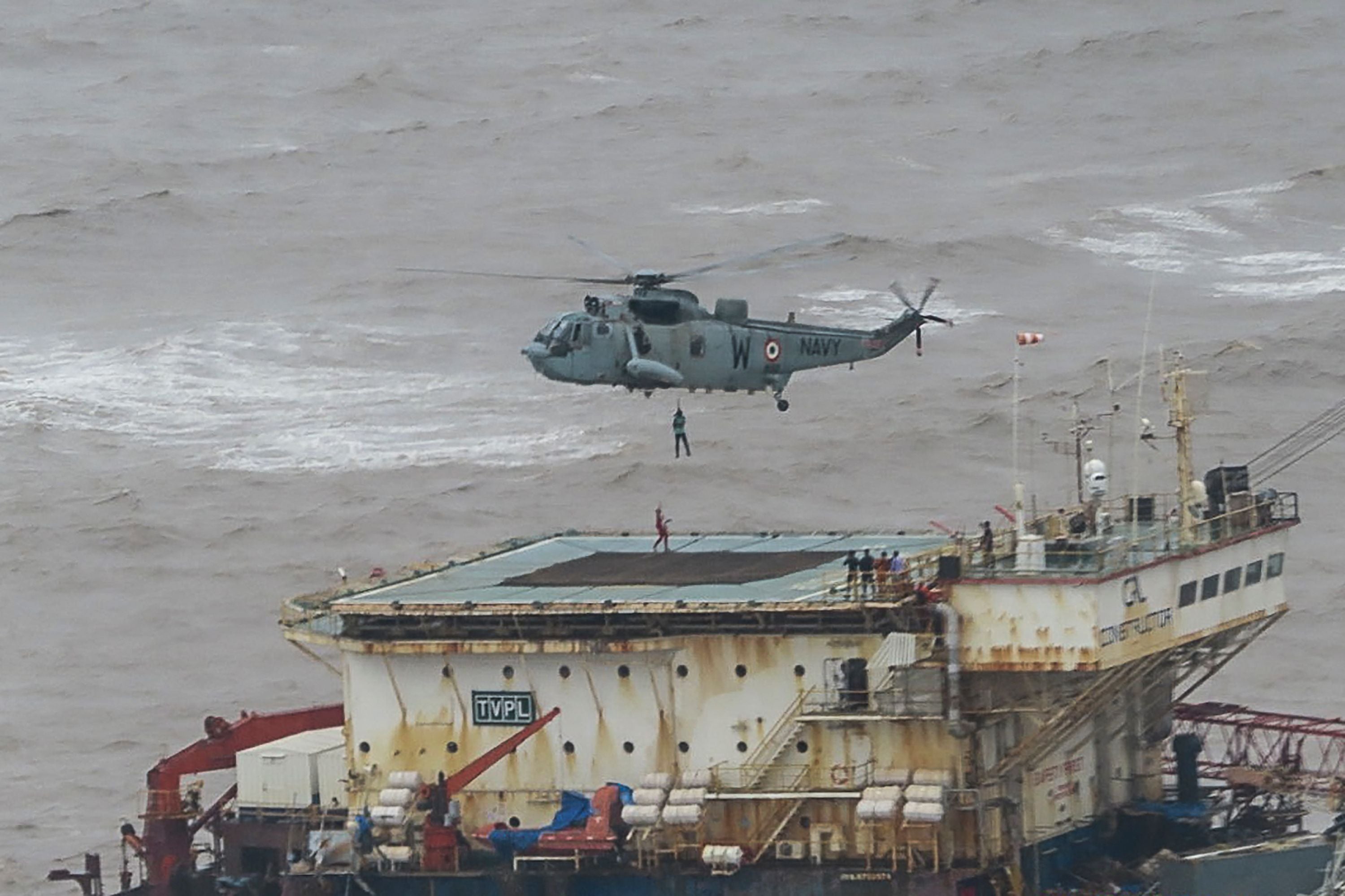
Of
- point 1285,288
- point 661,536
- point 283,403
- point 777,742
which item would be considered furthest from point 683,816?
point 1285,288

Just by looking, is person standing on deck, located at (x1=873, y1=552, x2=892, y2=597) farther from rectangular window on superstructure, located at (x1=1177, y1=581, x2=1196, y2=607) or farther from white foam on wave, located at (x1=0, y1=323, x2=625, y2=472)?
white foam on wave, located at (x1=0, y1=323, x2=625, y2=472)

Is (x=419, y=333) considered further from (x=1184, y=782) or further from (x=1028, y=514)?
(x=1184, y=782)

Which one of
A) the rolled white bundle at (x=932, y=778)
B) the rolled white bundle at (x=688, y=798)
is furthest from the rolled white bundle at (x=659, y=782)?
the rolled white bundle at (x=932, y=778)

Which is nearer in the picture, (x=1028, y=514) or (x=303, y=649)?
(x=303, y=649)

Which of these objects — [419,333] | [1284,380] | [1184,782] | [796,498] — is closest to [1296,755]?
[1184,782]

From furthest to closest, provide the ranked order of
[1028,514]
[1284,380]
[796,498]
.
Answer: [1284,380] < [796,498] < [1028,514]

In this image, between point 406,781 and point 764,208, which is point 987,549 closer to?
point 406,781
